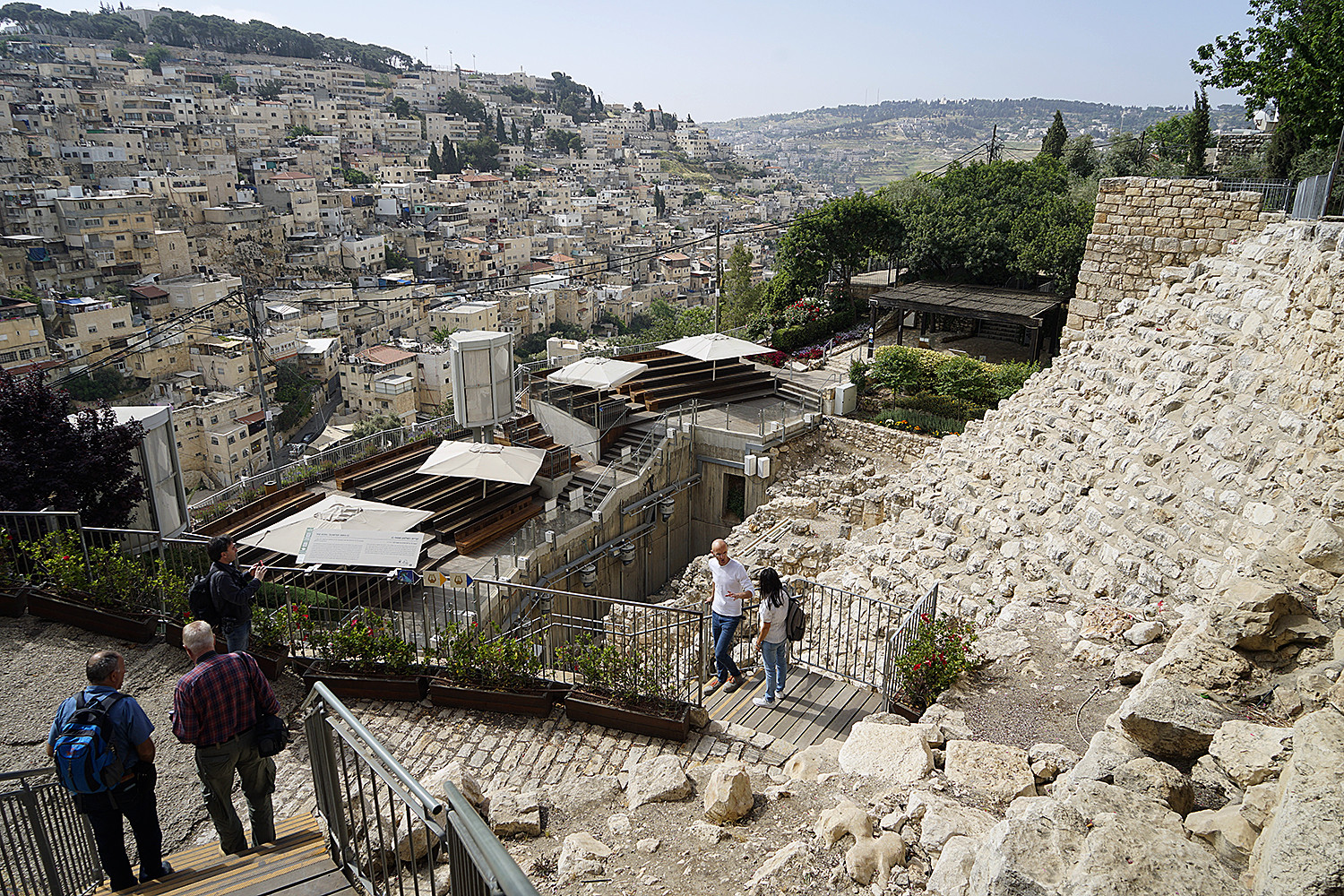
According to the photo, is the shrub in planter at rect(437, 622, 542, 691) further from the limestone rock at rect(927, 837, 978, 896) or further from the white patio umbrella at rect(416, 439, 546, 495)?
the white patio umbrella at rect(416, 439, 546, 495)

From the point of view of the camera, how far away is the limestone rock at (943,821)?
13.0ft

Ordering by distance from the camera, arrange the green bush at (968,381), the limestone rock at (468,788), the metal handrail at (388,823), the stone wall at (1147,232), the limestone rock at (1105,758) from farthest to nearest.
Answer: the green bush at (968,381) → the stone wall at (1147,232) → the limestone rock at (468,788) → the limestone rock at (1105,758) → the metal handrail at (388,823)

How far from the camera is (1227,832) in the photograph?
3.12 meters

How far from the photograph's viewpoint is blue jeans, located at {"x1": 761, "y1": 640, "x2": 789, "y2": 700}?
6.98 m

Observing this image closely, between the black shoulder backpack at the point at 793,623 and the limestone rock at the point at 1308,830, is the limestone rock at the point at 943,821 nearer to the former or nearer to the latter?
the limestone rock at the point at 1308,830

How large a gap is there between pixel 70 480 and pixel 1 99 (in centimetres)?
10793

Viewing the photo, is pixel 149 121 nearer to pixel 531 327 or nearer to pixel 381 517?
pixel 531 327

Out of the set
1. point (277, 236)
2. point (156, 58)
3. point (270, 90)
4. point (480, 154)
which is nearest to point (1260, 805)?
point (277, 236)

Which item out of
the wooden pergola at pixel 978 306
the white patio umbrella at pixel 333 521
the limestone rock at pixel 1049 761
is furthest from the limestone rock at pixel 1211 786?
the wooden pergola at pixel 978 306

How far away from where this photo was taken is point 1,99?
85.1m

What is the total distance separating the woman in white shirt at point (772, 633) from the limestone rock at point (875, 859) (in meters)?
2.85

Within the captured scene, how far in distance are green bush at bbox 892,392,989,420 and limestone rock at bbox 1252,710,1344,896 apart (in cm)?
1445

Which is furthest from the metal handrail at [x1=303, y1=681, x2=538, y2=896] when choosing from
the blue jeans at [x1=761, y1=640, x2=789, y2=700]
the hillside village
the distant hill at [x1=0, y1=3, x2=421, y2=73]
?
the distant hill at [x1=0, y1=3, x2=421, y2=73]

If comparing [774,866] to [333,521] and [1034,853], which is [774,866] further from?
[333,521]
